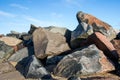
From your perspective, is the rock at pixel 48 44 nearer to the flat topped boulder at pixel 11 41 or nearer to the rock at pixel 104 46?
the rock at pixel 104 46

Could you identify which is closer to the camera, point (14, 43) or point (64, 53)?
point (64, 53)

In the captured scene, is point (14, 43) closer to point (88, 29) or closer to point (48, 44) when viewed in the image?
point (48, 44)

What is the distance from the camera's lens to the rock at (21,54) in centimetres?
1091

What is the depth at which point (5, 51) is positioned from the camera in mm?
11609

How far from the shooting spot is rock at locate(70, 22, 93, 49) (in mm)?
10016

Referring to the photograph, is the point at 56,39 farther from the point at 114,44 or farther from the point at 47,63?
the point at 114,44

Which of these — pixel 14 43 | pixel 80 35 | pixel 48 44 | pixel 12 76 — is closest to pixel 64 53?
pixel 48 44

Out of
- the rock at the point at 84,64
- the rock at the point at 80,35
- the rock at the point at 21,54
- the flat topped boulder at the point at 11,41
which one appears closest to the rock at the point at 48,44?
the rock at the point at 80,35

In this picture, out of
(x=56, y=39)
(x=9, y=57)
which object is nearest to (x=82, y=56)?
(x=56, y=39)

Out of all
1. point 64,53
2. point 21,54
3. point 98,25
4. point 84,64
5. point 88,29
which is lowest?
point 21,54

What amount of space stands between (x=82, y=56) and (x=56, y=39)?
2435 millimetres

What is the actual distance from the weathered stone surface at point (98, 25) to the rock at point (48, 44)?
151 centimetres

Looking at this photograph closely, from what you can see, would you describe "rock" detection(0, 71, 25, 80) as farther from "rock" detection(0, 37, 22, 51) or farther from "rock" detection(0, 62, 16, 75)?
"rock" detection(0, 37, 22, 51)

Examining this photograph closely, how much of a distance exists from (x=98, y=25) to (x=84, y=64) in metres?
3.28
